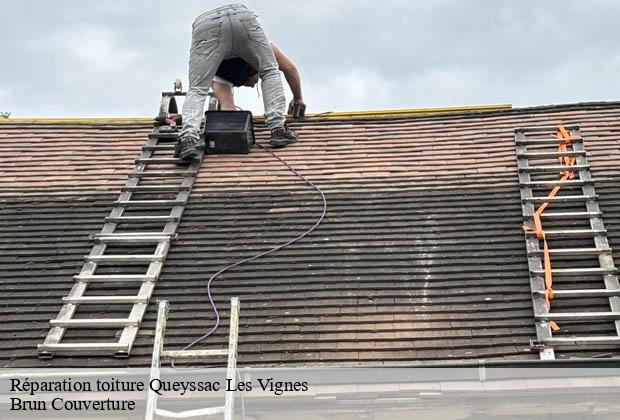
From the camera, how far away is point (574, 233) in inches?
243

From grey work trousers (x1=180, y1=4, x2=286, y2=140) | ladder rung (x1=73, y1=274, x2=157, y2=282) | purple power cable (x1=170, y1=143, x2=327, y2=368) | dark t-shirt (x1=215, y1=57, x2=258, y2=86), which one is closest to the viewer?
purple power cable (x1=170, y1=143, x2=327, y2=368)

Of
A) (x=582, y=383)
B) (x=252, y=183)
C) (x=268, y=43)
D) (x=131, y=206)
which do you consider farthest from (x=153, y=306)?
(x=268, y=43)

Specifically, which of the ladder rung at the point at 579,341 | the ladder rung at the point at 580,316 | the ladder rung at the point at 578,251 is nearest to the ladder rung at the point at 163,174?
the ladder rung at the point at 578,251

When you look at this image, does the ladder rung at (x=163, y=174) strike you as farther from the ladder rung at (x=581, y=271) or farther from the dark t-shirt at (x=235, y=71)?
the ladder rung at (x=581, y=271)

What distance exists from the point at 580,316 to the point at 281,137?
392cm

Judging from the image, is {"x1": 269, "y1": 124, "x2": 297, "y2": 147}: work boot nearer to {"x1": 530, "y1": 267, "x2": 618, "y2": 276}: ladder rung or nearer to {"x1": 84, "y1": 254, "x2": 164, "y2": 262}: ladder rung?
{"x1": 84, "y1": 254, "x2": 164, "y2": 262}: ladder rung

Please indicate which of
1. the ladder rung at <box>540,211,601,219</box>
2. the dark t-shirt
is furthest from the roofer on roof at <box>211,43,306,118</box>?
the ladder rung at <box>540,211,601,219</box>

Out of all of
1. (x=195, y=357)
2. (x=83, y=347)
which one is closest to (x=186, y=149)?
(x=83, y=347)

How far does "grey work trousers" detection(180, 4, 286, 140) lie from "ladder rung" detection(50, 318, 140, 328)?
3.07m

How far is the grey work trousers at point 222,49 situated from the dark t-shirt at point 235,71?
28 cm

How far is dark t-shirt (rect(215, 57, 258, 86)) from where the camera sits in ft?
29.4

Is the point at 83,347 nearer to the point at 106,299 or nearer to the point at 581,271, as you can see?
the point at 106,299

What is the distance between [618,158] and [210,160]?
12.9ft

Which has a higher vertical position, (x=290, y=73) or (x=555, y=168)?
(x=290, y=73)
